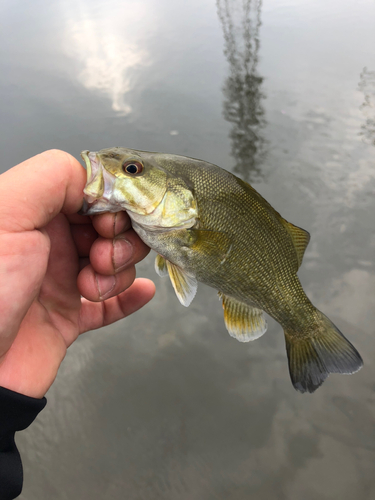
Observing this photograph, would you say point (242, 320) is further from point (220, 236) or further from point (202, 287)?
point (202, 287)

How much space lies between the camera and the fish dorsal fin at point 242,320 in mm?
1959

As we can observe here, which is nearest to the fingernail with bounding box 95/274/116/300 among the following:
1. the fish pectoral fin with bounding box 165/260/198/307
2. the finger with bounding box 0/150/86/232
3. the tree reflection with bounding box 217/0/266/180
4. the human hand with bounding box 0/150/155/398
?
the human hand with bounding box 0/150/155/398

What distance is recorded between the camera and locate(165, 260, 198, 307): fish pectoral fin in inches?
72.1

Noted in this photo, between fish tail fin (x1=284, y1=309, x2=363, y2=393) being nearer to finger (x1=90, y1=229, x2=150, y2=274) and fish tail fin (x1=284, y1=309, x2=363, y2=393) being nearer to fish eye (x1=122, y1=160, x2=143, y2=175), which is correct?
finger (x1=90, y1=229, x2=150, y2=274)

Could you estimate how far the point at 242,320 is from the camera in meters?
1.98

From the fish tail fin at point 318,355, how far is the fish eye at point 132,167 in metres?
1.21

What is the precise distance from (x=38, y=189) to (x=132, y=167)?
0.44 m

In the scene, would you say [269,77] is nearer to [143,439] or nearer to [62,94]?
[62,94]

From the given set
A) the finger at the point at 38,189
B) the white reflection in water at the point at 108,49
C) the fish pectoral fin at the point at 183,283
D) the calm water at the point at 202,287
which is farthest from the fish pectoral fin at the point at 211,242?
the white reflection in water at the point at 108,49

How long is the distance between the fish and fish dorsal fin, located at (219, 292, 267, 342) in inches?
2.8

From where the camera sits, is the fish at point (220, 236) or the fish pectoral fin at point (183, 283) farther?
the fish pectoral fin at point (183, 283)

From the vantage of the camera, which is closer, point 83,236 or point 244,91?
point 83,236

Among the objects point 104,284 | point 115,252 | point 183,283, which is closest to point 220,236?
point 183,283

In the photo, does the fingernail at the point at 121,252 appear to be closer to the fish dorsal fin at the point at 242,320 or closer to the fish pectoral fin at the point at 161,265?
the fish pectoral fin at the point at 161,265
